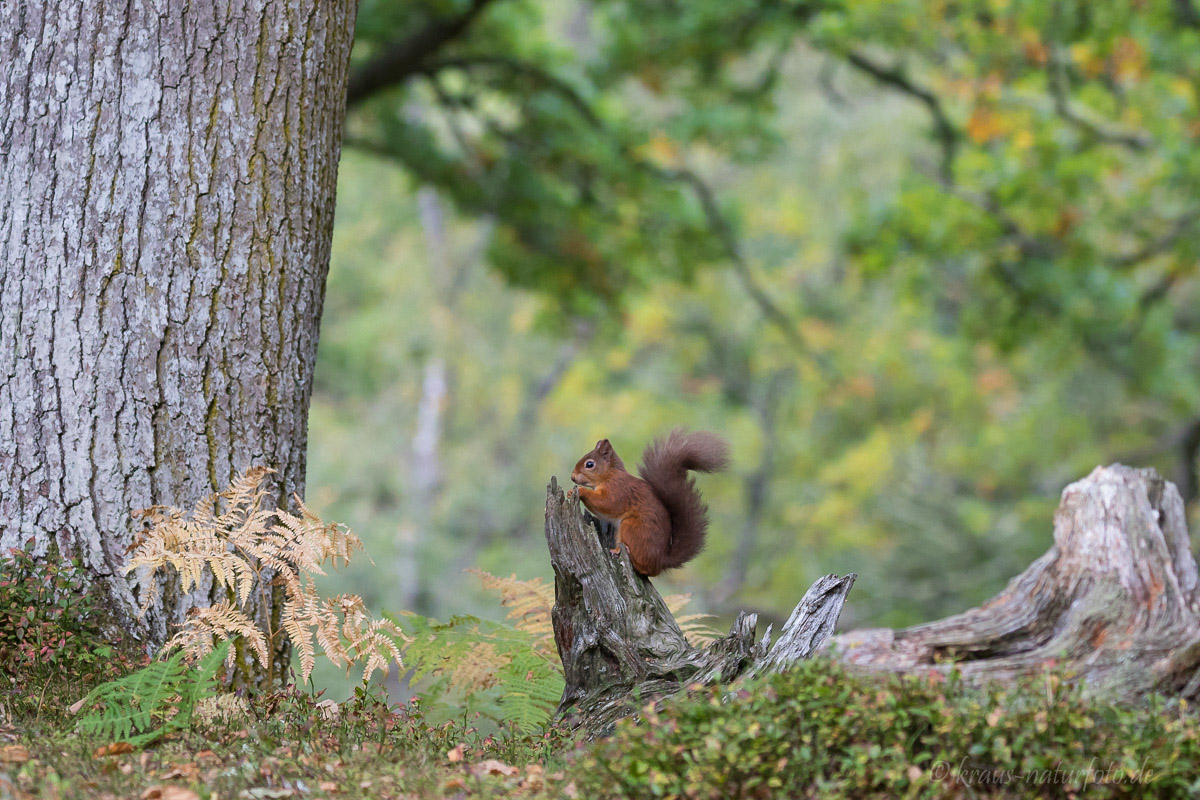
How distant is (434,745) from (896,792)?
3.75 ft

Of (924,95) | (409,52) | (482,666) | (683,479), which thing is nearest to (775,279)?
(924,95)

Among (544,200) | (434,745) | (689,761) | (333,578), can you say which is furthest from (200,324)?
(333,578)

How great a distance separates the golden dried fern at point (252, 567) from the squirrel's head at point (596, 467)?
0.93 m

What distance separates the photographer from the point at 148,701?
7.79 ft

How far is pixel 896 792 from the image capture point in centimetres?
198

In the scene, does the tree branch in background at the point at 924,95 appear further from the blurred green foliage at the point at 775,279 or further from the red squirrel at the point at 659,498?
the red squirrel at the point at 659,498

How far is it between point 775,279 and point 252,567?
1786 centimetres

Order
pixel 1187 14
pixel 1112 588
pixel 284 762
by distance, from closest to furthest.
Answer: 1. pixel 284 762
2. pixel 1112 588
3. pixel 1187 14

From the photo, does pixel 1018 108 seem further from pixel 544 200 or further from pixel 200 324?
pixel 200 324

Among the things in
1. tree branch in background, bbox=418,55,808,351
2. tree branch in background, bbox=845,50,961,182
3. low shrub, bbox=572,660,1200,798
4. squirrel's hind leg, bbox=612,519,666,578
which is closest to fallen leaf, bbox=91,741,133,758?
low shrub, bbox=572,660,1200,798

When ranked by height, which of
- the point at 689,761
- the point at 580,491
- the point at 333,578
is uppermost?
the point at 333,578

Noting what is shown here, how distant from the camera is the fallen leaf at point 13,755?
2162 mm

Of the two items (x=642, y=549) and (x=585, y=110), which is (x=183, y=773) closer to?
(x=642, y=549)

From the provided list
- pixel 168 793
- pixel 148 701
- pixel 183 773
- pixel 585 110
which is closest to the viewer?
pixel 168 793
